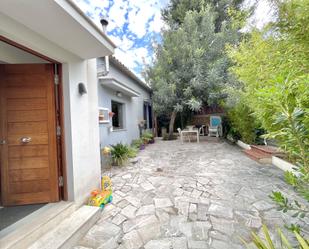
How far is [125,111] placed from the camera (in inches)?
319

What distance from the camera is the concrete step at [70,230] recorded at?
2.02 m

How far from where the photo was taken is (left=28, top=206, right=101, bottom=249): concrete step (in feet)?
6.64

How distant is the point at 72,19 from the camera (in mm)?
1969

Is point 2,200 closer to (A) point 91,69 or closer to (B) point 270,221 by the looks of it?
(A) point 91,69

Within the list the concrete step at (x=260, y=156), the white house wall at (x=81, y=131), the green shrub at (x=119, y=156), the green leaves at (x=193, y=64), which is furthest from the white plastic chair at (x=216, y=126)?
the white house wall at (x=81, y=131)

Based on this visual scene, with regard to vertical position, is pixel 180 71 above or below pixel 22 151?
above

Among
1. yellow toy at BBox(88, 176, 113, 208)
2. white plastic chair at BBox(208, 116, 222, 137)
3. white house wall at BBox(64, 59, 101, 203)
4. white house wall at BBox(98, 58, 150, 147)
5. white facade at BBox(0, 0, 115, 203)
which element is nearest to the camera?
white facade at BBox(0, 0, 115, 203)

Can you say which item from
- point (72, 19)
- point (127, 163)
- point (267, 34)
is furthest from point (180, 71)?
point (72, 19)

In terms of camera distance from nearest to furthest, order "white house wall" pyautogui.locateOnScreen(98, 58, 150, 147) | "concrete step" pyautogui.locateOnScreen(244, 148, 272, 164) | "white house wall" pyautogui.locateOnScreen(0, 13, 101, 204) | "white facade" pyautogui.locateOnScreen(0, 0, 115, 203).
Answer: "white facade" pyautogui.locateOnScreen(0, 0, 115, 203)
"white house wall" pyautogui.locateOnScreen(0, 13, 101, 204)
"concrete step" pyautogui.locateOnScreen(244, 148, 272, 164)
"white house wall" pyautogui.locateOnScreen(98, 58, 150, 147)

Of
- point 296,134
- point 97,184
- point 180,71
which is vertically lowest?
point 97,184

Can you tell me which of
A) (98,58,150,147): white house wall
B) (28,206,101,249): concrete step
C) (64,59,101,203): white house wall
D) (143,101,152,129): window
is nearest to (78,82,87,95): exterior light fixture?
(64,59,101,203): white house wall

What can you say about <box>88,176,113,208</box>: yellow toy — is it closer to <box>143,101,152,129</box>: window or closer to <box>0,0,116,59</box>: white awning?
<box>0,0,116,59</box>: white awning

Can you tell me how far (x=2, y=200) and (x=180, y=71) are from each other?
28.4ft

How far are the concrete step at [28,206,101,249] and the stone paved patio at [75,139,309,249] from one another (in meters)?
0.09
